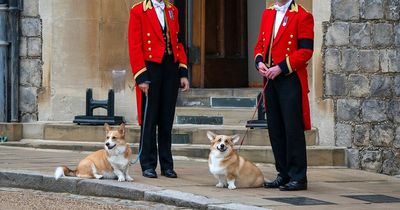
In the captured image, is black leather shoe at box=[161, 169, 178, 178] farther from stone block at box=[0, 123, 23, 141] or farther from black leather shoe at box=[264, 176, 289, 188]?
stone block at box=[0, 123, 23, 141]

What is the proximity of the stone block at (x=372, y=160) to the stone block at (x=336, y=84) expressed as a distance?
0.81m

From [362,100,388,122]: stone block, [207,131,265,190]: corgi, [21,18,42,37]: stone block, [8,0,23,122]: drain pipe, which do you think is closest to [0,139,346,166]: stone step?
[362,100,388,122]: stone block

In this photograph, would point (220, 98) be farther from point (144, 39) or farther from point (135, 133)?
point (144, 39)

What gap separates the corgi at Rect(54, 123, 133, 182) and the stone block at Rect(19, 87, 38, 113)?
4.12 metres

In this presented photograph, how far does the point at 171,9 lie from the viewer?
10.7 m

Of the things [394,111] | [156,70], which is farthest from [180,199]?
[394,111]

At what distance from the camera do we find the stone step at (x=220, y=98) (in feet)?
47.2

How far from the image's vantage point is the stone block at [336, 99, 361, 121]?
490 inches

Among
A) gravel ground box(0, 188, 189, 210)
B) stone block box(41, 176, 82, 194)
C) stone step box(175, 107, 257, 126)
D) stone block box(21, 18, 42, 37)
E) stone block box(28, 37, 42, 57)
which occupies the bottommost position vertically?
gravel ground box(0, 188, 189, 210)

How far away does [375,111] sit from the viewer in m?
12.4

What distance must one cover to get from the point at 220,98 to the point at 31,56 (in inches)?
111

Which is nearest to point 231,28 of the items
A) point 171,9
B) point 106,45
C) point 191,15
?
point 191,15

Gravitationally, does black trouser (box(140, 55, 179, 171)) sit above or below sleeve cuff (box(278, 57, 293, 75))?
below

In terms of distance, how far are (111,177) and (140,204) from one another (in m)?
0.93
